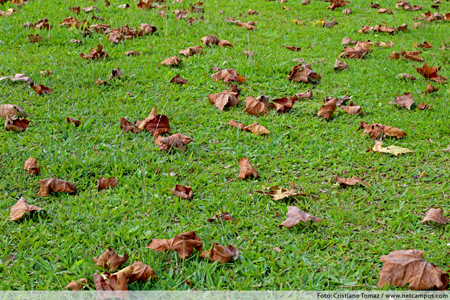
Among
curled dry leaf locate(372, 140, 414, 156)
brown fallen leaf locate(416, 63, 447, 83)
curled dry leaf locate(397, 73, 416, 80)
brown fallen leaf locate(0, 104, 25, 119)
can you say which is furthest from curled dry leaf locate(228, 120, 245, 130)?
brown fallen leaf locate(416, 63, 447, 83)

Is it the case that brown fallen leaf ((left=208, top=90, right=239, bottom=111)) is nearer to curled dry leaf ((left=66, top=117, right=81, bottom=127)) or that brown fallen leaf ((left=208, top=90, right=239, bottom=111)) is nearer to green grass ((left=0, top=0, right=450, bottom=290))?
green grass ((left=0, top=0, right=450, bottom=290))

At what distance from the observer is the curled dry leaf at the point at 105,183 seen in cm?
225

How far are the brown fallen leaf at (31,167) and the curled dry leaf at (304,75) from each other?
2.25m

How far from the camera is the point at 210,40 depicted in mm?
4320

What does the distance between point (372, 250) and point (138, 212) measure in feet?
3.85

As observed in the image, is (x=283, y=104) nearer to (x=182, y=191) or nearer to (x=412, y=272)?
(x=182, y=191)

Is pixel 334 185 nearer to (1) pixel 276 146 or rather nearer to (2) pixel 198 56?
(1) pixel 276 146

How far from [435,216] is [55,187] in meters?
2.01

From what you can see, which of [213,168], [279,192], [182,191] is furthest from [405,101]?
[182,191]

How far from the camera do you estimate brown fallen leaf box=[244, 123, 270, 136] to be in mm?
2824

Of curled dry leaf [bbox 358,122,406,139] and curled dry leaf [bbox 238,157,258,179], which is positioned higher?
curled dry leaf [bbox 358,122,406,139]

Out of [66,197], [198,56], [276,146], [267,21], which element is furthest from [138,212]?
[267,21]

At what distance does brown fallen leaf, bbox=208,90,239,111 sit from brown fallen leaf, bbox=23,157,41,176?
139 centimetres

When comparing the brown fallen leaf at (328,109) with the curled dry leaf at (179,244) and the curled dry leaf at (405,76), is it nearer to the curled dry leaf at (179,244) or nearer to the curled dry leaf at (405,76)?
the curled dry leaf at (405,76)
